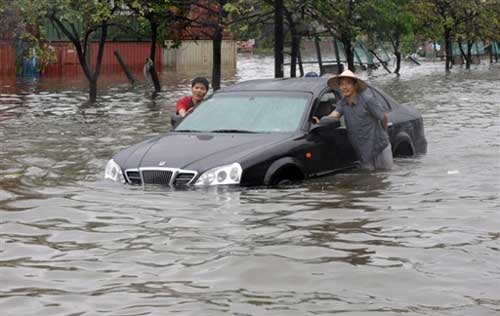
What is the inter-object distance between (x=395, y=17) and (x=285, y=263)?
3018cm

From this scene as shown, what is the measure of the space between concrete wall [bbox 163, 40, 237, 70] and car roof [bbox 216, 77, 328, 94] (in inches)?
1970

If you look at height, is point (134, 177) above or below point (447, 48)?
below

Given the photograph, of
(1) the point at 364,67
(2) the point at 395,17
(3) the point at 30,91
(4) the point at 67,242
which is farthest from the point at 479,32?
(4) the point at 67,242

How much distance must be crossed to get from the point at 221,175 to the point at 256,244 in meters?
2.16

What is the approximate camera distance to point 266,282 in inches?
266

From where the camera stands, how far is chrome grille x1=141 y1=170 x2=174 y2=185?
10102mm

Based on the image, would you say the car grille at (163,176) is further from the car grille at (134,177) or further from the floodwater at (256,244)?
the floodwater at (256,244)

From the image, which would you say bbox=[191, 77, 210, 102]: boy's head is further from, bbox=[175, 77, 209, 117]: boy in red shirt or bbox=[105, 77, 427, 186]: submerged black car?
bbox=[105, 77, 427, 186]: submerged black car

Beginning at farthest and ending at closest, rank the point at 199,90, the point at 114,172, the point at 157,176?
the point at 199,90 < the point at 114,172 < the point at 157,176

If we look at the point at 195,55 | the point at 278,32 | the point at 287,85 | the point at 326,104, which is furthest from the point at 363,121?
the point at 195,55

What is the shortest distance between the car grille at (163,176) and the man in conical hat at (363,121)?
2052 millimetres

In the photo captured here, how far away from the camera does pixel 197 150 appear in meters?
10.3

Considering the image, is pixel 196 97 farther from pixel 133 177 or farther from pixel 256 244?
pixel 256 244

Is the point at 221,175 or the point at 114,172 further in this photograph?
the point at 114,172
